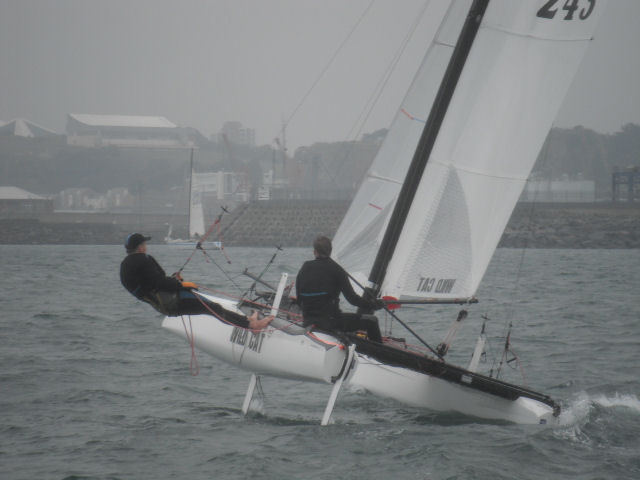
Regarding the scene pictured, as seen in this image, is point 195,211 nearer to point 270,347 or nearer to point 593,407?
point 593,407

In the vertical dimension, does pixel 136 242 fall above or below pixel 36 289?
above

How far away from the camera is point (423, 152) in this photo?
24.6 feet

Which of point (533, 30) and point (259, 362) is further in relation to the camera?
point (533, 30)

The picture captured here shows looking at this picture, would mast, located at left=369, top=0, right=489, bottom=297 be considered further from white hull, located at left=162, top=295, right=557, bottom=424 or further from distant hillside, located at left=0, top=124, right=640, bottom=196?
distant hillside, located at left=0, top=124, right=640, bottom=196

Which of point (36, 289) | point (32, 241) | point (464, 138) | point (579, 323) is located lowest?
point (32, 241)

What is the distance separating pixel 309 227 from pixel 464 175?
64756 mm

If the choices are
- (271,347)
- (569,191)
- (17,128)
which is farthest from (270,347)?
(17,128)

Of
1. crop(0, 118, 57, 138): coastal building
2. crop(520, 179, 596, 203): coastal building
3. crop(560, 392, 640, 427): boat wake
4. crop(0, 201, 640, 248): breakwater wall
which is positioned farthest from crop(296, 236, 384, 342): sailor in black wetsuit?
crop(0, 118, 57, 138): coastal building

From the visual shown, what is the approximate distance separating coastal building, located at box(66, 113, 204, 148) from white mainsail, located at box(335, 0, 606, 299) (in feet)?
494

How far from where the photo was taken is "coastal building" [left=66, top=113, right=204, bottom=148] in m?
159

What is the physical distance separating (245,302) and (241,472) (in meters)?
1.92

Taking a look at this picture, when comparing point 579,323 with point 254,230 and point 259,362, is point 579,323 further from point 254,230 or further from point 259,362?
point 254,230

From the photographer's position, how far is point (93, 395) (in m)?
8.12

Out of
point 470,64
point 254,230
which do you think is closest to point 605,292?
point 470,64
